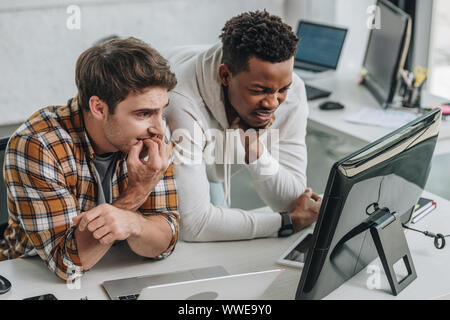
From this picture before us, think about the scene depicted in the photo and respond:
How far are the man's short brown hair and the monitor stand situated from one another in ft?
1.99

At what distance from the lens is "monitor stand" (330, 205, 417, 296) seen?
49.1 inches

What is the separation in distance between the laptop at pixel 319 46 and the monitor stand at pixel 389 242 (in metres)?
1.99

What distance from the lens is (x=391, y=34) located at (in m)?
2.78

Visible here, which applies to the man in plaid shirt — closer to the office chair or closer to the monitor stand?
the office chair

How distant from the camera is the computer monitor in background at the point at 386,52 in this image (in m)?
2.61

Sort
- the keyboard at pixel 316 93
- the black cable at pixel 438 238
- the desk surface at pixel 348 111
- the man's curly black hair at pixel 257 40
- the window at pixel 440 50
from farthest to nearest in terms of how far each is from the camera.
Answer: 1. the window at pixel 440 50
2. the keyboard at pixel 316 93
3. the desk surface at pixel 348 111
4. the man's curly black hair at pixel 257 40
5. the black cable at pixel 438 238

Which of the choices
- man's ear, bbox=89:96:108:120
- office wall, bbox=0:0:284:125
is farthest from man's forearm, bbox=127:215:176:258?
office wall, bbox=0:0:284:125

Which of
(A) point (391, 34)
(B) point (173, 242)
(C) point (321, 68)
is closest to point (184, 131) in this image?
(B) point (173, 242)

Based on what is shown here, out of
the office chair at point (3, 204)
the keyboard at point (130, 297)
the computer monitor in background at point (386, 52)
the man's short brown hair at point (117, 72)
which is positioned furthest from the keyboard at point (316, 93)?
the keyboard at point (130, 297)

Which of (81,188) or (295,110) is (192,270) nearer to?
(81,188)

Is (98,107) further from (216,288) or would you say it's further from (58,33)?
(58,33)

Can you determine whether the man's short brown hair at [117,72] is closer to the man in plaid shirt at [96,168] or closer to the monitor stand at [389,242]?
the man in plaid shirt at [96,168]

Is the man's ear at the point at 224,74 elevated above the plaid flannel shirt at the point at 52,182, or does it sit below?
above

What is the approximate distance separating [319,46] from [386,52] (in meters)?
0.50
